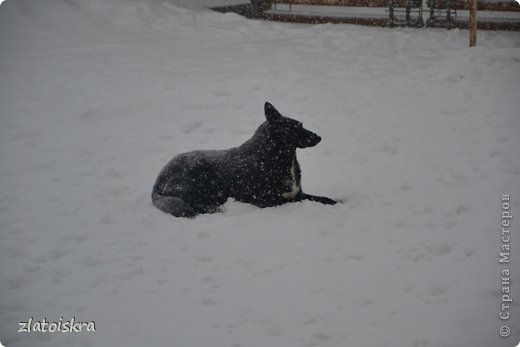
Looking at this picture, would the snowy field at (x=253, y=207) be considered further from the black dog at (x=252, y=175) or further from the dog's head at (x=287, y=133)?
the dog's head at (x=287, y=133)

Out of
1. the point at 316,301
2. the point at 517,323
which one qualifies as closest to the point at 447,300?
the point at 517,323

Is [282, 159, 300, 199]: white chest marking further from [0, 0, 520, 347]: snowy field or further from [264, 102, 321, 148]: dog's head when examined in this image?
[264, 102, 321, 148]: dog's head

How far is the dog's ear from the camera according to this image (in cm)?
621

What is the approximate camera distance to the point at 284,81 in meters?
11.1

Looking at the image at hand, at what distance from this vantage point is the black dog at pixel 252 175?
625 centimetres

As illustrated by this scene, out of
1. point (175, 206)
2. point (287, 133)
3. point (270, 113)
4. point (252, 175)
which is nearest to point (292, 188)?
point (252, 175)

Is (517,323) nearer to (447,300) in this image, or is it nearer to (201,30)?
(447,300)

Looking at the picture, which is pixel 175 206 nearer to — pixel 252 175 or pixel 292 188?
pixel 252 175

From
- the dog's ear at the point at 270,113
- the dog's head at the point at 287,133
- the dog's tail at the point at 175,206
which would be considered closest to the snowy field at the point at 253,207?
the dog's tail at the point at 175,206

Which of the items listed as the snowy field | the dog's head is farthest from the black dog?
the snowy field

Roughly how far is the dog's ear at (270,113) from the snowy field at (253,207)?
3.11 ft

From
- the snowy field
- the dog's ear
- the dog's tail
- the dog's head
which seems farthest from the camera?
the dog's head

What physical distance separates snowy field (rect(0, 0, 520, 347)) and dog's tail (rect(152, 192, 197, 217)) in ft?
0.49

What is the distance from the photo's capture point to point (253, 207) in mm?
6238
